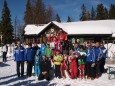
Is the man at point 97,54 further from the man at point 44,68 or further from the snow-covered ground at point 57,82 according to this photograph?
the man at point 44,68

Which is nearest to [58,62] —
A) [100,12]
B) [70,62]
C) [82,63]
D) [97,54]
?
[70,62]

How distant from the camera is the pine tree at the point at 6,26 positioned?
200 feet

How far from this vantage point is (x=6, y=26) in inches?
2447

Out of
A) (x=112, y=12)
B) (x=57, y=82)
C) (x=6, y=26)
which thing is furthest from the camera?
(x=112, y=12)

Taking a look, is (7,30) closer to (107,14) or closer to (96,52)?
(107,14)

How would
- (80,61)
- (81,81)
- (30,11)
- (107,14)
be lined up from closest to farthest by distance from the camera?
1. (81,81)
2. (80,61)
3. (30,11)
4. (107,14)

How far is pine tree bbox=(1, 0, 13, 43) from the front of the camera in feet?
200

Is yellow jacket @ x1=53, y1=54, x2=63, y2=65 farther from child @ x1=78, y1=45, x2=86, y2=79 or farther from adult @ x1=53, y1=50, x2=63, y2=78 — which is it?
child @ x1=78, y1=45, x2=86, y2=79

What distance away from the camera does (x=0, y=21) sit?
69188 millimetres

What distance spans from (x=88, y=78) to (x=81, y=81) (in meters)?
0.77

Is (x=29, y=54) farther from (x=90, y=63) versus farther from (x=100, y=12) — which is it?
(x=100, y=12)

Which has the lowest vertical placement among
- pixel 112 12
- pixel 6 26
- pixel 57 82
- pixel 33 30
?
pixel 57 82

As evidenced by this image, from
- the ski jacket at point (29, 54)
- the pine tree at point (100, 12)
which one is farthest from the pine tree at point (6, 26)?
the ski jacket at point (29, 54)

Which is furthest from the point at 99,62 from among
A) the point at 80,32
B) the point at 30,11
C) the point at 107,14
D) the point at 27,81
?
the point at 107,14
